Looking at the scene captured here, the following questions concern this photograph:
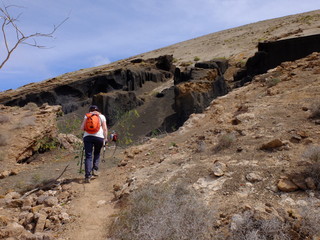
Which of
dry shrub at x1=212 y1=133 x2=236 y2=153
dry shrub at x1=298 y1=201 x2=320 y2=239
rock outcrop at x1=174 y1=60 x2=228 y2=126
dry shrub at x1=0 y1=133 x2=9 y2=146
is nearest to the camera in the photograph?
dry shrub at x1=298 y1=201 x2=320 y2=239

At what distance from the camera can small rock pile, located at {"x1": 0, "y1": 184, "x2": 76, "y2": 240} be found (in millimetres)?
3506

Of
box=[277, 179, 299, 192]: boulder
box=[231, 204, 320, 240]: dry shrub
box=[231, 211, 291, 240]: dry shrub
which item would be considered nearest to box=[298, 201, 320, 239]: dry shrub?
box=[231, 204, 320, 240]: dry shrub

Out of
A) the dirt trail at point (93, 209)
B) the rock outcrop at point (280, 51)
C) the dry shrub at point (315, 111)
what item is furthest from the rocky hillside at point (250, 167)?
the rock outcrop at point (280, 51)

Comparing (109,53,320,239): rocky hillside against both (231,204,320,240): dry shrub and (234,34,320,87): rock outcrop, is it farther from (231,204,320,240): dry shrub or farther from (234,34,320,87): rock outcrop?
(234,34,320,87): rock outcrop

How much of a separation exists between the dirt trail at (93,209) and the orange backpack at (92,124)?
1.05 m

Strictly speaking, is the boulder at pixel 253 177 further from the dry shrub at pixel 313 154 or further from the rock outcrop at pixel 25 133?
the rock outcrop at pixel 25 133

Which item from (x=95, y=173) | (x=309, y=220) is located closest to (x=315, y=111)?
(x=309, y=220)

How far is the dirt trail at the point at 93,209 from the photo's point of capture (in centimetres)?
364

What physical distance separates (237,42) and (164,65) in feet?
50.1

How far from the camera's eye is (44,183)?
5.96 metres

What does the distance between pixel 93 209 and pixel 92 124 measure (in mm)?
1763

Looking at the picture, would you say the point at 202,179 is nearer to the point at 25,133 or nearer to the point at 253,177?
the point at 253,177

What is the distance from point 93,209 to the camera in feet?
14.6

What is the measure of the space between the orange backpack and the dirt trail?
3.46 feet
